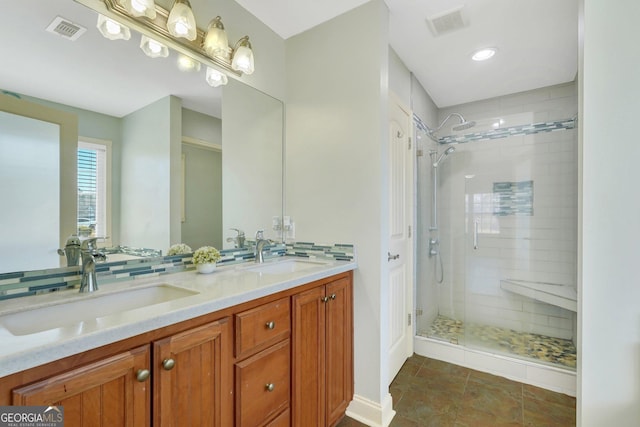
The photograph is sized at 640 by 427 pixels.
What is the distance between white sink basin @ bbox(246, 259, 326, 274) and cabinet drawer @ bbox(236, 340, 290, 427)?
53cm

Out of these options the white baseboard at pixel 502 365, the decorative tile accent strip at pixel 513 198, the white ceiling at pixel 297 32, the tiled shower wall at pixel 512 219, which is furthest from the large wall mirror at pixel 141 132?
the decorative tile accent strip at pixel 513 198

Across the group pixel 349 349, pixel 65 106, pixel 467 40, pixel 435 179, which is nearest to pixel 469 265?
pixel 435 179

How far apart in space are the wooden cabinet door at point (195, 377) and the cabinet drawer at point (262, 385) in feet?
0.15

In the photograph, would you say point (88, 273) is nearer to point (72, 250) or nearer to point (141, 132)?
point (72, 250)

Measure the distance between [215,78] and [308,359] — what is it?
1.66 metres

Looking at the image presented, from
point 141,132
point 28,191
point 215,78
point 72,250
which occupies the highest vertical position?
point 215,78

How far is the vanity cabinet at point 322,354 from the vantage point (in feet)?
4.38

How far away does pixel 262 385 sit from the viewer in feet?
3.76

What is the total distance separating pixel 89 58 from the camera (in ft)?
3.81

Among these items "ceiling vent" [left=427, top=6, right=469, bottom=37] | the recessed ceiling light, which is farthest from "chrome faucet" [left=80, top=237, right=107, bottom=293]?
the recessed ceiling light

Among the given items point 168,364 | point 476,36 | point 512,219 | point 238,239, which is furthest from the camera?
point 512,219

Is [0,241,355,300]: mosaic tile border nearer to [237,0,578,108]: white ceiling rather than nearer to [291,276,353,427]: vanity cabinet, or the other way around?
[291,276,353,427]: vanity cabinet

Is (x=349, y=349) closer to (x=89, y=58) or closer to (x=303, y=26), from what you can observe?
(x=89, y=58)

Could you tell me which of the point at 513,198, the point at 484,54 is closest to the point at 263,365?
the point at 484,54
